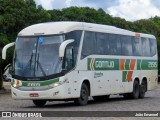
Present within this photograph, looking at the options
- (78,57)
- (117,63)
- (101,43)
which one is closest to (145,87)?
(117,63)

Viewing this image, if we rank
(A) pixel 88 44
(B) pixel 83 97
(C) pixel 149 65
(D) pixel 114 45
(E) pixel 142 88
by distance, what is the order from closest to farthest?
1. (B) pixel 83 97
2. (A) pixel 88 44
3. (D) pixel 114 45
4. (E) pixel 142 88
5. (C) pixel 149 65

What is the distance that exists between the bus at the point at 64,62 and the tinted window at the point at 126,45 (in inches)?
43.7

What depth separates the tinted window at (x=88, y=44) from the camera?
24.7 metres

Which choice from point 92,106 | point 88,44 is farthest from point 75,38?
point 92,106

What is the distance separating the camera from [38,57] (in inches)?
920

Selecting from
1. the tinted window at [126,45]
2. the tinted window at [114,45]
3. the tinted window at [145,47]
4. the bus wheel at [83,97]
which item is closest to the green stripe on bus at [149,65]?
the tinted window at [145,47]

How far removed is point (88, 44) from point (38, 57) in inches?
109

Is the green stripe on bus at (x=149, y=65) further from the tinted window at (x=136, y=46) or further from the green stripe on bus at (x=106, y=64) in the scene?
the green stripe on bus at (x=106, y=64)

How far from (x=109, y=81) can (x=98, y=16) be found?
116 feet

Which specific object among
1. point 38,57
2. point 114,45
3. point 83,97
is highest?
point 114,45

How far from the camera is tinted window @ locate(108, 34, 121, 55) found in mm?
27688

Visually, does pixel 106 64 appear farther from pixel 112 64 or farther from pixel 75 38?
pixel 75 38

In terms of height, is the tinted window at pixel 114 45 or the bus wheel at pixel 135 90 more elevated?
the tinted window at pixel 114 45

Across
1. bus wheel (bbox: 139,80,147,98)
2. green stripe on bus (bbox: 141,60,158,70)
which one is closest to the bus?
bus wheel (bbox: 139,80,147,98)
